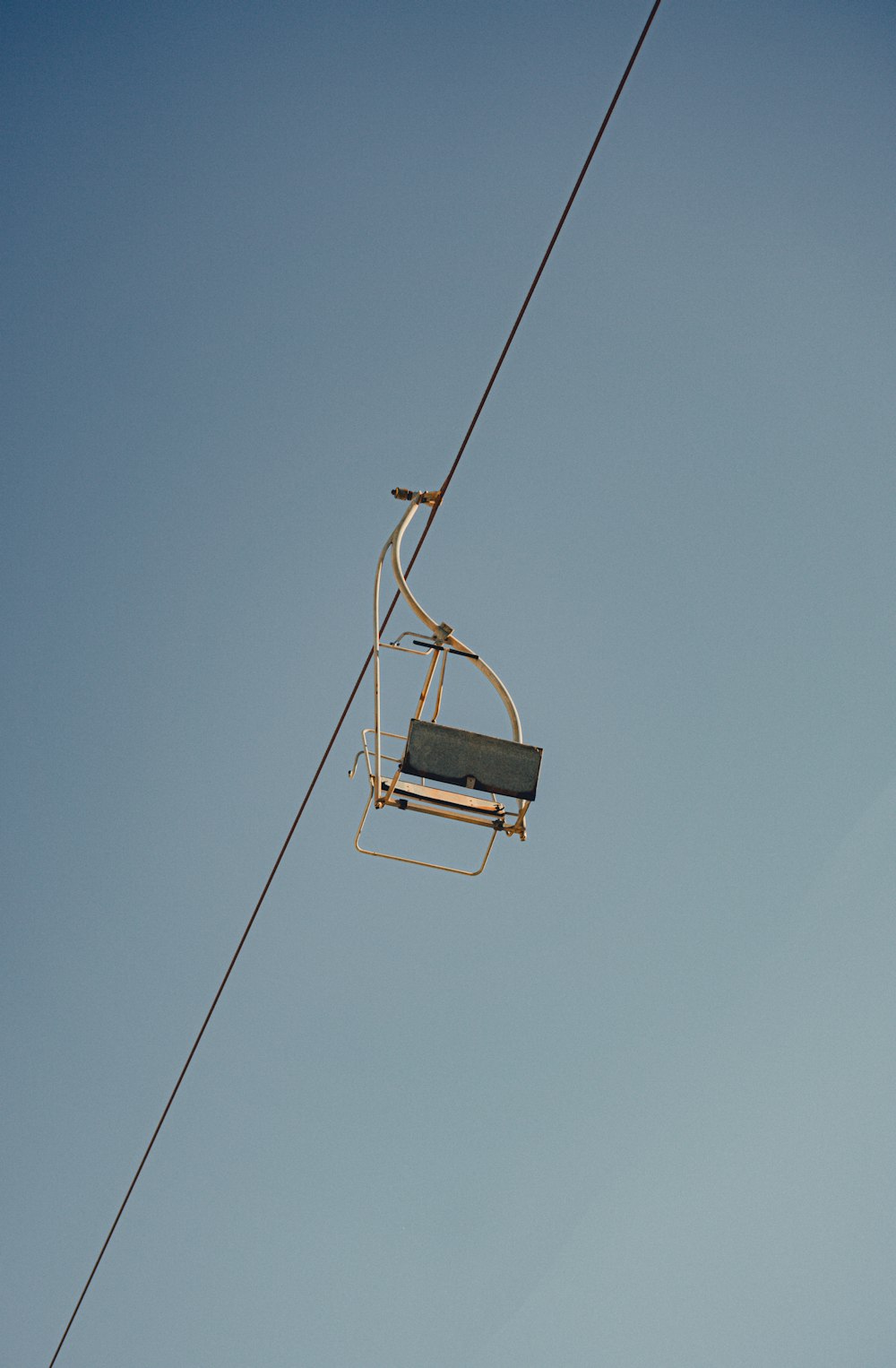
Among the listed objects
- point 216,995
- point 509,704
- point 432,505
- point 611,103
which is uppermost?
point 611,103

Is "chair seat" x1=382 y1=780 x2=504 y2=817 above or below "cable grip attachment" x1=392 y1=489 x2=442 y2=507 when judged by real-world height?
below

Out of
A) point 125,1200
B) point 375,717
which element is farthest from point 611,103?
point 125,1200

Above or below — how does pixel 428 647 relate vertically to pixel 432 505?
below

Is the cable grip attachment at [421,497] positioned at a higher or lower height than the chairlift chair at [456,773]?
higher

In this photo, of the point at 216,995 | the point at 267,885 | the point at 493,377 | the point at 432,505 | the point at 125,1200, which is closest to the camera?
the point at 493,377

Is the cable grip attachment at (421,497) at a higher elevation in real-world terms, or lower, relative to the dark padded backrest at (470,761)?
higher

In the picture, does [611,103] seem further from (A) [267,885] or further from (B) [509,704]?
(A) [267,885]

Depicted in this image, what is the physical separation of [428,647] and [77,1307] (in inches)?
225

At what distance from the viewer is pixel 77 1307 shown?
7.64 meters

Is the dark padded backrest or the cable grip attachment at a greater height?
the cable grip attachment

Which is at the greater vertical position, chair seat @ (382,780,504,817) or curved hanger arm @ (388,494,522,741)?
curved hanger arm @ (388,494,522,741)

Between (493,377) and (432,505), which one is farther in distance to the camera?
(432,505)

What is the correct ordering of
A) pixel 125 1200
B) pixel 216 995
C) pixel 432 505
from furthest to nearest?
pixel 125 1200 → pixel 216 995 → pixel 432 505

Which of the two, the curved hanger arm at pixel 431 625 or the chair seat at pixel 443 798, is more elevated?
the curved hanger arm at pixel 431 625
